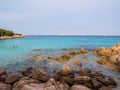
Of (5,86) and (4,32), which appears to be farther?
(4,32)

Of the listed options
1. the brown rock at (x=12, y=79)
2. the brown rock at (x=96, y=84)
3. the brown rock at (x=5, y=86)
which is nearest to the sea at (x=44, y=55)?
the brown rock at (x=96, y=84)

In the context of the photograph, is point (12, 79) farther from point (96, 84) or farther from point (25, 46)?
point (25, 46)

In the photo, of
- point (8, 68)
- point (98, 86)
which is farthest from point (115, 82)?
point (8, 68)

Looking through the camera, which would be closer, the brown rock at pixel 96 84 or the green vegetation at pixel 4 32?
the brown rock at pixel 96 84

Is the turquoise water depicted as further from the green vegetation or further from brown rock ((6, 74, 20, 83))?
the green vegetation

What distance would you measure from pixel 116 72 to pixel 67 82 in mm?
9038

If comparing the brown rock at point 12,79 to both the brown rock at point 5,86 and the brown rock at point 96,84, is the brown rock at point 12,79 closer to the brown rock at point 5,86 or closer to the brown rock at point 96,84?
the brown rock at point 5,86

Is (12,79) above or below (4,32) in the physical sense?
above

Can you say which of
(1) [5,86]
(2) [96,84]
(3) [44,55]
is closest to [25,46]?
Result: (3) [44,55]

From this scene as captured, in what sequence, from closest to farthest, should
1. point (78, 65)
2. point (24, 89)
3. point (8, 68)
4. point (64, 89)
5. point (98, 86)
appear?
point (24, 89) < point (64, 89) < point (98, 86) < point (8, 68) < point (78, 65)

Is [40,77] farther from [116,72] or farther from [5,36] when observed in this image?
[5,36]

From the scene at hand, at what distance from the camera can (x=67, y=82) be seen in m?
20.0

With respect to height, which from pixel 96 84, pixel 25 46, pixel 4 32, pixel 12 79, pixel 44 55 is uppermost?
pixel 12 79

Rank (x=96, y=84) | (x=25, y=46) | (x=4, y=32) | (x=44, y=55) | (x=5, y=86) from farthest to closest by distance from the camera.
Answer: (x=4, y=32), (x=25, y=46), (x=44, y=55), (x=96, y=84), (x=5, y=86)
